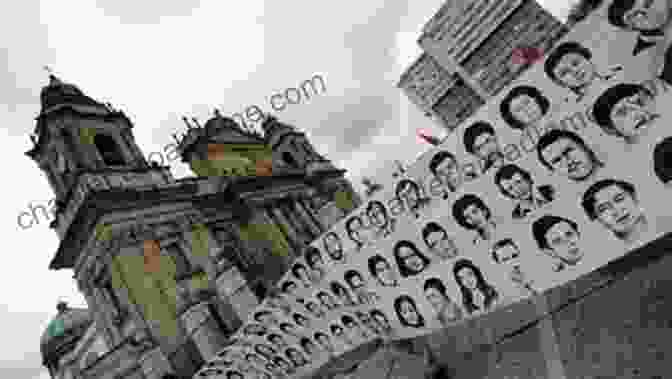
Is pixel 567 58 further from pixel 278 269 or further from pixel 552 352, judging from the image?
pixel 278 269

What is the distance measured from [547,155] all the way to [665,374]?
1.83 meters

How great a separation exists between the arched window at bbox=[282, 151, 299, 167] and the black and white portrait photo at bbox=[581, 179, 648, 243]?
84.6 ft

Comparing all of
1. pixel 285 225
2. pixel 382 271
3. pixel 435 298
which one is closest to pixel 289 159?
pixel 285 225

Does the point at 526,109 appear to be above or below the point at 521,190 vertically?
above

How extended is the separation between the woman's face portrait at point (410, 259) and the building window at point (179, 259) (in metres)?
14.0

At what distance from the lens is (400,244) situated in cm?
499

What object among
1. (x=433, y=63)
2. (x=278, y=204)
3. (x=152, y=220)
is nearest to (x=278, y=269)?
(x=278, y=204)

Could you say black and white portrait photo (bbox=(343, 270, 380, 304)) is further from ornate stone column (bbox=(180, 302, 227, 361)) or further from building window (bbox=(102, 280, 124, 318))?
building window (bbox=(102, 280, 124, 318))

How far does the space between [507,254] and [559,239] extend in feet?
1.69

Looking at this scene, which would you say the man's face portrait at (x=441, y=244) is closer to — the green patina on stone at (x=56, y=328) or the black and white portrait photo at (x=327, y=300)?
the black and white portrait photo at (x=327, y=300)

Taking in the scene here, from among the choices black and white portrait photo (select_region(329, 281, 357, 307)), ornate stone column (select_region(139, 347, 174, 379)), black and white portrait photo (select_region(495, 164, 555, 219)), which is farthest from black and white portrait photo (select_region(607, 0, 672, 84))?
ornate stone column (select_region(139, 347, 174, 379))

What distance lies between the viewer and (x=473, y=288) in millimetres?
4516

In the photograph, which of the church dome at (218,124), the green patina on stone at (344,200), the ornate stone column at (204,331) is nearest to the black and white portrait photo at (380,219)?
the ornate stone column at (204,331)

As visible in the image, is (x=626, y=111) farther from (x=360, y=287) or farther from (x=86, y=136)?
(x=86, y=136)
